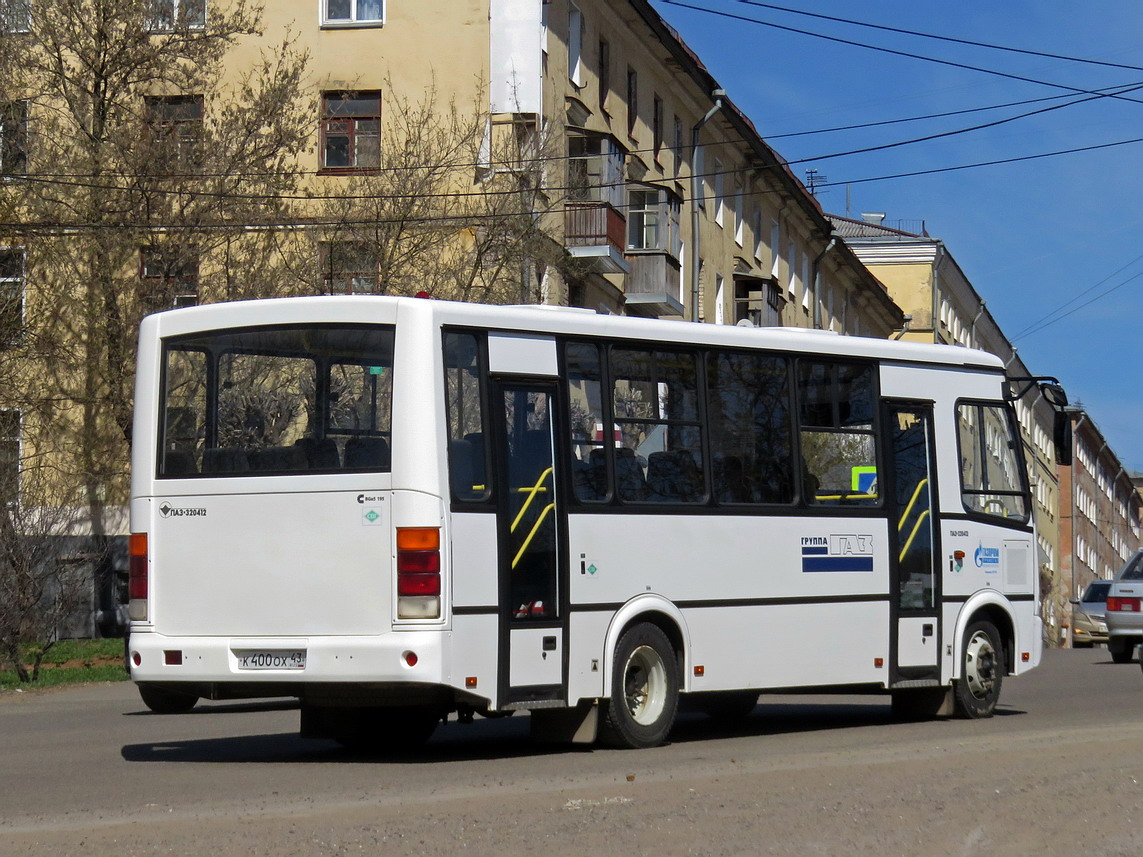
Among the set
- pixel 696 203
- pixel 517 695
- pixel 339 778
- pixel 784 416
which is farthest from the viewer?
pixel 696 203

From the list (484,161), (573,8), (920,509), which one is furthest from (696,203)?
(920,509)

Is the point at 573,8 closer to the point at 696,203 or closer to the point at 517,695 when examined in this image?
the point at 696,203

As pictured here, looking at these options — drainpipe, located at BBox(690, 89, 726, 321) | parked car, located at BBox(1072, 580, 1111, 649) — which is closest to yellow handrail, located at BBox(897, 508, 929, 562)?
parked car, located at BBox(1072, 580, 1111, 649)

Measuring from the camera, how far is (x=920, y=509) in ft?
46.6

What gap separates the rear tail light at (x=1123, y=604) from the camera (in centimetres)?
2741

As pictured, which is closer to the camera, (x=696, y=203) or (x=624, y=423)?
(x=624, y=423)

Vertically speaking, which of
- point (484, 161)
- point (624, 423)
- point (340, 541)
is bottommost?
point (340, 541)

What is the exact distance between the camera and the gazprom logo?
14.7 m

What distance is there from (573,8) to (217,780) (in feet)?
92.8

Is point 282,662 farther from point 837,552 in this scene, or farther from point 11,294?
point 11,294

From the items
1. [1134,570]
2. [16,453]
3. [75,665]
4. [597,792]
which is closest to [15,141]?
[16,453]

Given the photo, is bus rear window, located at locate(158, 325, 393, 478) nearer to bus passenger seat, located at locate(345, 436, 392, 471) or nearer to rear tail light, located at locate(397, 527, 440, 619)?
bus passenger seat, located at locate(345, 436, 392, 471)

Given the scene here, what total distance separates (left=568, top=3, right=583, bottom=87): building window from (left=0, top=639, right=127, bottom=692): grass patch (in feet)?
48.7

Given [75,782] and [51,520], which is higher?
[51,520]
